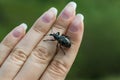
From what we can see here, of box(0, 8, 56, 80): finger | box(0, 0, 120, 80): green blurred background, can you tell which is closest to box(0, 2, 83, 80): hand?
box(0, 8, 56, 80): finger

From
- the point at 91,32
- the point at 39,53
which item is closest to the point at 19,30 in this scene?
the point at 39,53

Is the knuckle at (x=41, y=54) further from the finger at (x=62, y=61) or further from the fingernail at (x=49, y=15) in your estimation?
the fingernail at (x=49, y=15)

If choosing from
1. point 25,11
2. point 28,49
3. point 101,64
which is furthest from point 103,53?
point 28,49

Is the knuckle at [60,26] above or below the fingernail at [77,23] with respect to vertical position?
below

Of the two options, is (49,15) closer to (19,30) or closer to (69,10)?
(69,10)

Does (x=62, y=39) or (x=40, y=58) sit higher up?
(x=62, y=39)

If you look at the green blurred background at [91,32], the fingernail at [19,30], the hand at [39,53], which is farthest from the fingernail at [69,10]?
the green blurred background at [91,32]

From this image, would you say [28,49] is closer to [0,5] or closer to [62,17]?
[62,17]

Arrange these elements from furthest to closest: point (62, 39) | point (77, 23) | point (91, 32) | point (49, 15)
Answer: point (91, 32), point (62, 39), point (49, 15), point (77, 23)
